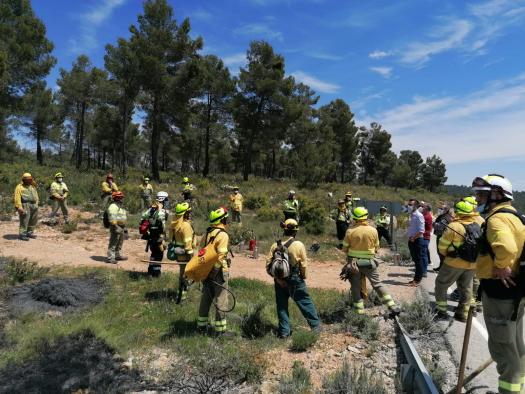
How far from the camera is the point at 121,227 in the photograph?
35.3ft

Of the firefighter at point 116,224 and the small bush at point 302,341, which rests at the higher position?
the firefighter at point 116,224

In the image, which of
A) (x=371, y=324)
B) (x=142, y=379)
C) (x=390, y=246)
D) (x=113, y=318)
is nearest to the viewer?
(x=142, y=379)

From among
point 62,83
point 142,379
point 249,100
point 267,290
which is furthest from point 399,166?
point 142,379

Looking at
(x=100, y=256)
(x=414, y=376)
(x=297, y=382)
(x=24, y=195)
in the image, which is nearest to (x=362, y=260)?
(x=414, y=376)

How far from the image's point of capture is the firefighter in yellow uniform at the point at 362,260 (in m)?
6.98

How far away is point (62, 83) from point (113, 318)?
122ft

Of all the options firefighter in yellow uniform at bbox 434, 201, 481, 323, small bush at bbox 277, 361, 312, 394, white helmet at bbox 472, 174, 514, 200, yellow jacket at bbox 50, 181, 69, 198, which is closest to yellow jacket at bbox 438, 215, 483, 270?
firefighter in yellow uniform at bbox 434, 201, 481, 323

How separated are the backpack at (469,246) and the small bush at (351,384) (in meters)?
2.75

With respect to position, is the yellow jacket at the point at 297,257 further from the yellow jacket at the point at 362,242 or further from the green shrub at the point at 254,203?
the green shrub at the point at 254,203

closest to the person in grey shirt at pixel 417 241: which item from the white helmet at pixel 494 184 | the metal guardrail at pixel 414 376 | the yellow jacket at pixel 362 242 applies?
the yellow jacket at pixel 362 242

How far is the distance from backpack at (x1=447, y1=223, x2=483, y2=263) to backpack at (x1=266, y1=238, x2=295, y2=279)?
2772 mm

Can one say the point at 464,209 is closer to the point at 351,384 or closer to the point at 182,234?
the point at 351,384

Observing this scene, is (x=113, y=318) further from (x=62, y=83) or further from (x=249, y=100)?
(x=62, y=83)

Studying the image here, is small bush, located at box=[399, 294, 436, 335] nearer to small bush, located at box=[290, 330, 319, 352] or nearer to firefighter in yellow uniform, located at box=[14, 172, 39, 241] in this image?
small bush, located at box=[290, 330, 319, 352]
